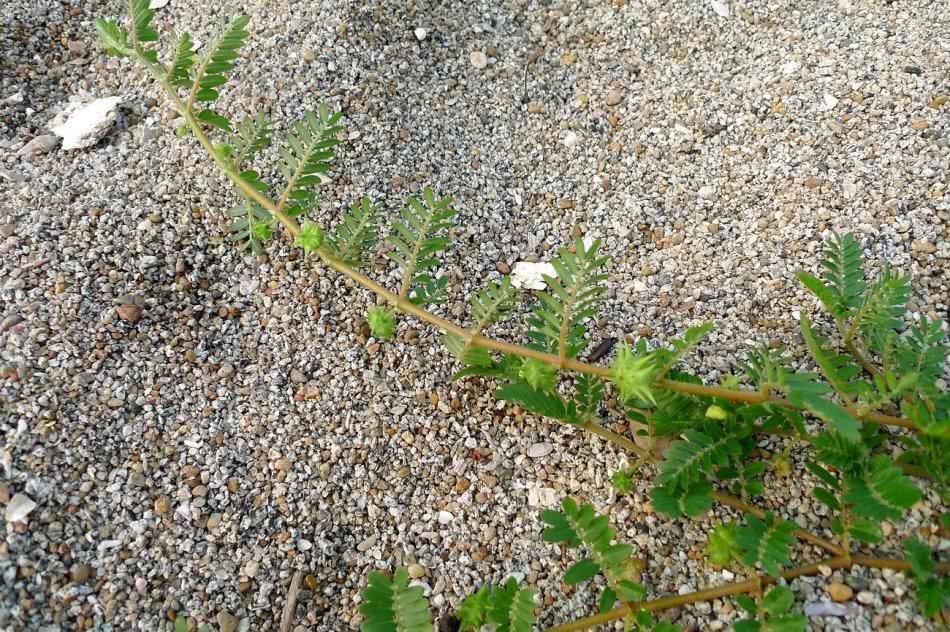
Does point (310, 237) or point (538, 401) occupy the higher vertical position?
point (310, 237)

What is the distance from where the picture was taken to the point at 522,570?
1.61 meters

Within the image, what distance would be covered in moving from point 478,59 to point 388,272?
92cm

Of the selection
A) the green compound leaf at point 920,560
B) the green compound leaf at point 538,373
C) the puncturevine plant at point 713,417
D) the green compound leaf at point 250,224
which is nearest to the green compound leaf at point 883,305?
the puncturevine plant at point 713,417

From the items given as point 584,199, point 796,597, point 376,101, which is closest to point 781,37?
point 584,199

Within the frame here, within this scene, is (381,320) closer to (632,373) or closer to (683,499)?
(632,373)

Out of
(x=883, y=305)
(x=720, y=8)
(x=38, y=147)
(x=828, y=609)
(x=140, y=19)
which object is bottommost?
(x=828, y=609)

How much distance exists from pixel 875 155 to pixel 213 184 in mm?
1849

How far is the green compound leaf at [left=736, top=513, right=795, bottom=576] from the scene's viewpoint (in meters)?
1.37

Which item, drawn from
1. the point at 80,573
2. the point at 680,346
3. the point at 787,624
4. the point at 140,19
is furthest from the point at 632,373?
the point at 140,19

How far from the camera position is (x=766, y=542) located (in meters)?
1.40

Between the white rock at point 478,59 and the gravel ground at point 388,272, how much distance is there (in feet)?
0.07

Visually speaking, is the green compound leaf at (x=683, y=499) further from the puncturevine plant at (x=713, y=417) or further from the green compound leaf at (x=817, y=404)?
the green compound leaf at (x=817, y=404)

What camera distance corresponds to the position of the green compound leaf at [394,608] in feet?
4.47

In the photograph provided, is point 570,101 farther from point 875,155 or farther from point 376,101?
point 875,155
